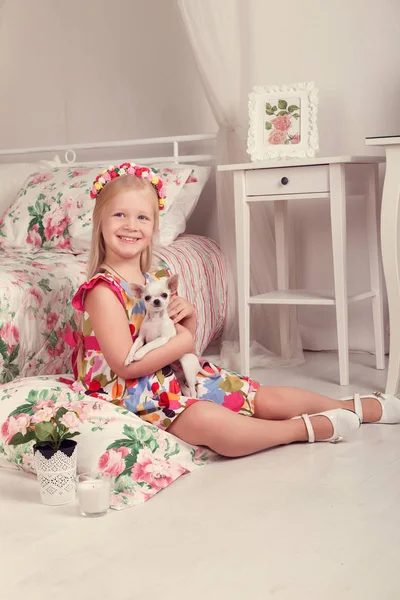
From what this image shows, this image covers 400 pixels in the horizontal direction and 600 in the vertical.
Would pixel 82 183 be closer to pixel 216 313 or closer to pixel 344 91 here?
pixel 216 313

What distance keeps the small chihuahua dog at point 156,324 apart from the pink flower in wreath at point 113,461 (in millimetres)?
222

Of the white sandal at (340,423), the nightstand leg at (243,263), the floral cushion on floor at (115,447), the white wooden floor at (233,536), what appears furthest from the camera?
the nightstand leg at (243,263)

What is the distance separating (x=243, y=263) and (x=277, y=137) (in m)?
0.47

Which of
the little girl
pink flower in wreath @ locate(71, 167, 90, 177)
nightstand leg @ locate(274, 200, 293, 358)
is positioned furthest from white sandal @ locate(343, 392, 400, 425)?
pink flower in wreath @ locate(71, 167, 90, 177)

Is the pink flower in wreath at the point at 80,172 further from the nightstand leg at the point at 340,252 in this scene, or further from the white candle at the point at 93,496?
the white candle at the point at 93,496

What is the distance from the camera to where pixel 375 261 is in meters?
3.05

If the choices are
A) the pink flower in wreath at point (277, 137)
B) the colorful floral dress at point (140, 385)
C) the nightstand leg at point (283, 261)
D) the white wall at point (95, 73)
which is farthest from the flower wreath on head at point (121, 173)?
the white wall at point (95, 73)

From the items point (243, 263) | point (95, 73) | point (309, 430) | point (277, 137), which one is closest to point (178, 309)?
point (309, 430)

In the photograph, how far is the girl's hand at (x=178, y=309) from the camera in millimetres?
2066

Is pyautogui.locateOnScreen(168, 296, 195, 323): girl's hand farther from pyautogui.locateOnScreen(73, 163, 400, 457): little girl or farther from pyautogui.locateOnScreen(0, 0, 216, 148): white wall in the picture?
pyautogui.locateOnScreen(0, 0, 216, 148): white wall

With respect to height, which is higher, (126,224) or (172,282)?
(126,224)

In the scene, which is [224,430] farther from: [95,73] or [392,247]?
[95,73]

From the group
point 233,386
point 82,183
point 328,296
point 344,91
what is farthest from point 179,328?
point 344,91

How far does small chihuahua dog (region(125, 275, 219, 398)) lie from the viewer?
1.93m
